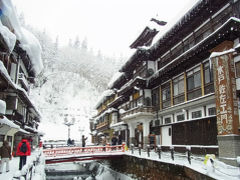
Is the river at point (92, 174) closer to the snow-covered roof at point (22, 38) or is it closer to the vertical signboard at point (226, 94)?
the vertical signboard at point (226, 94)

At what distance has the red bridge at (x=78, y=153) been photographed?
2181 cm

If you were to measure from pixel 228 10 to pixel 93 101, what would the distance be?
8545cm

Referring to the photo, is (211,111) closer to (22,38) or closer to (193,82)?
(193,82)

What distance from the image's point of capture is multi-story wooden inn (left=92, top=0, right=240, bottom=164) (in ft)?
43.8

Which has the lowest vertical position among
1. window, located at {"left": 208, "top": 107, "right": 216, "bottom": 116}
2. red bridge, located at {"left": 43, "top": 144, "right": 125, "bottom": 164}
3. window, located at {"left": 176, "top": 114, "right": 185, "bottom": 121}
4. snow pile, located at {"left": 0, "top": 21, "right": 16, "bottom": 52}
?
red bridge, located at {"left": 43, "top": 144, "right": 125, "bottom": 164}

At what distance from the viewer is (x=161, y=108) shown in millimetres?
22969

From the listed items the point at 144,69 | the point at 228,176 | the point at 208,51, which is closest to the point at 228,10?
the point at 208,51

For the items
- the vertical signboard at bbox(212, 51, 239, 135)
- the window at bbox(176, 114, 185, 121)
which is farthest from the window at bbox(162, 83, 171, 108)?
the vertical signboard at bbox(212, 51, 239, 135)

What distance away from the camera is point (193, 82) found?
18.3 m

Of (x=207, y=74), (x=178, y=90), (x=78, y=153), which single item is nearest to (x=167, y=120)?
(x=178, y=90)

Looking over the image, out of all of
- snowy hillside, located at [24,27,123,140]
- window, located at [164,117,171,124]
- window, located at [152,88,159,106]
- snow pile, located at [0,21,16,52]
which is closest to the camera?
snow pile, located at [0,21,16,52]

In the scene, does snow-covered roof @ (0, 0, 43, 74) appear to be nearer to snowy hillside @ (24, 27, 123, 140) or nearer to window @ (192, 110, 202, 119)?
window @ (192, 110, 202, 119)

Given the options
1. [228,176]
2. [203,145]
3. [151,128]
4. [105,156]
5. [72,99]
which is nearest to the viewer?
[228,176]

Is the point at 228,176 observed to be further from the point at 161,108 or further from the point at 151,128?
the point at 151,128
